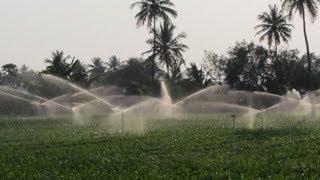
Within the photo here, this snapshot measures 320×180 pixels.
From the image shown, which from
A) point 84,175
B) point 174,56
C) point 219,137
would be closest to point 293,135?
point 219,137

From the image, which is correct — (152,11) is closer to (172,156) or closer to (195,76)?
(195,76)

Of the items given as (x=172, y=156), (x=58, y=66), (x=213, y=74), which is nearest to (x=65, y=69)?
(x=58, y=66)

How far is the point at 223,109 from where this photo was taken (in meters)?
71.5

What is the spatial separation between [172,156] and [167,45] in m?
58.2

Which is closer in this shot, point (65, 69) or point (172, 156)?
point (172, 156)

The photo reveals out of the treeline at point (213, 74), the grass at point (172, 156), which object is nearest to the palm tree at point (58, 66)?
the treeline at point (213, 74)

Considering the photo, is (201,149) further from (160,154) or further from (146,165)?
(146,165)

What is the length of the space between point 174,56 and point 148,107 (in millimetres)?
23076

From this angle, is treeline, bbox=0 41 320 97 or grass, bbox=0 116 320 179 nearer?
grass, bbox=0 116 320 179

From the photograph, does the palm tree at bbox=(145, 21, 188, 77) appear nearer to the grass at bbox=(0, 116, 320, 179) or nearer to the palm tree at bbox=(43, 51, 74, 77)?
the palm tree at bbox=(43, 51, 74, 77)

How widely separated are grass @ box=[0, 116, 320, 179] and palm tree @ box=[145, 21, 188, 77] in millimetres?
49040

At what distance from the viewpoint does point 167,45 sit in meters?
76.3

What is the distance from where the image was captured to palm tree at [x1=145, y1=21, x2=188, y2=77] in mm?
75688

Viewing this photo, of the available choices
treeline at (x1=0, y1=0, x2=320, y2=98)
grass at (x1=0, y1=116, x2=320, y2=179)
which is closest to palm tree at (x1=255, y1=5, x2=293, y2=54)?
treeline at (x1=0, y1=0, x2=320, y2=98)
